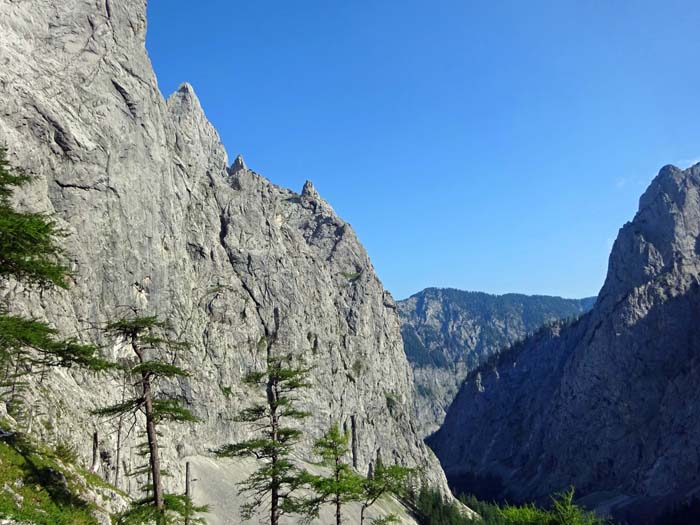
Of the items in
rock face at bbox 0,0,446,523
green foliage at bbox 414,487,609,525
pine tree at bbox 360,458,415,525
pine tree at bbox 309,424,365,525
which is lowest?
green foliage at bbox 414,487,609,525

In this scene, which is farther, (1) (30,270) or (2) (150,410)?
(2) (150,410)

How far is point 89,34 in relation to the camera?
109m

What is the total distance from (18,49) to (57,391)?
65.6 metres

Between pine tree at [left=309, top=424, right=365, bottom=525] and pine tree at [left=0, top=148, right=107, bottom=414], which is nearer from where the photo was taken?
pine tree at [left=0, top=148, right=107, bottom=414]

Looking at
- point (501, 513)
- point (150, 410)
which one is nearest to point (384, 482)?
point (501, 513)

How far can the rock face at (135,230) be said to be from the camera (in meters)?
87.3

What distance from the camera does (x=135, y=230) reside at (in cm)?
10531

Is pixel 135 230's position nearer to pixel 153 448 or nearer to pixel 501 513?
pixel 153 448

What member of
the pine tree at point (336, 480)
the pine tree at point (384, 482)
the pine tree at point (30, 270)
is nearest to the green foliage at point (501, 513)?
the pine tree at point (384, 482)

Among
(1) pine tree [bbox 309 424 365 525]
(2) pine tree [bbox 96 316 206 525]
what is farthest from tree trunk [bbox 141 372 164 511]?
(1) pine tree [bbox 309 424 365 525]

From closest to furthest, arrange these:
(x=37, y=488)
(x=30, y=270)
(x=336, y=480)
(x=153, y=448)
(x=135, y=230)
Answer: (x=30, y=270) → (x=37, y=488) → (x=153, y=448) → (x=336, y=480) → (x=135, y=230)

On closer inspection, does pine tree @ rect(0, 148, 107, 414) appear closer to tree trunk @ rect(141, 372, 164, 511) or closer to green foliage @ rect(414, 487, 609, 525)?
tree trunk @ rect(141, 372, 164, 511)

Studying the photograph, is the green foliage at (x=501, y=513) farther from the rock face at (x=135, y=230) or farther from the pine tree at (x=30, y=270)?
the rock face at (x=135, y=230)

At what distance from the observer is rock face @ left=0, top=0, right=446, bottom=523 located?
87312mm
